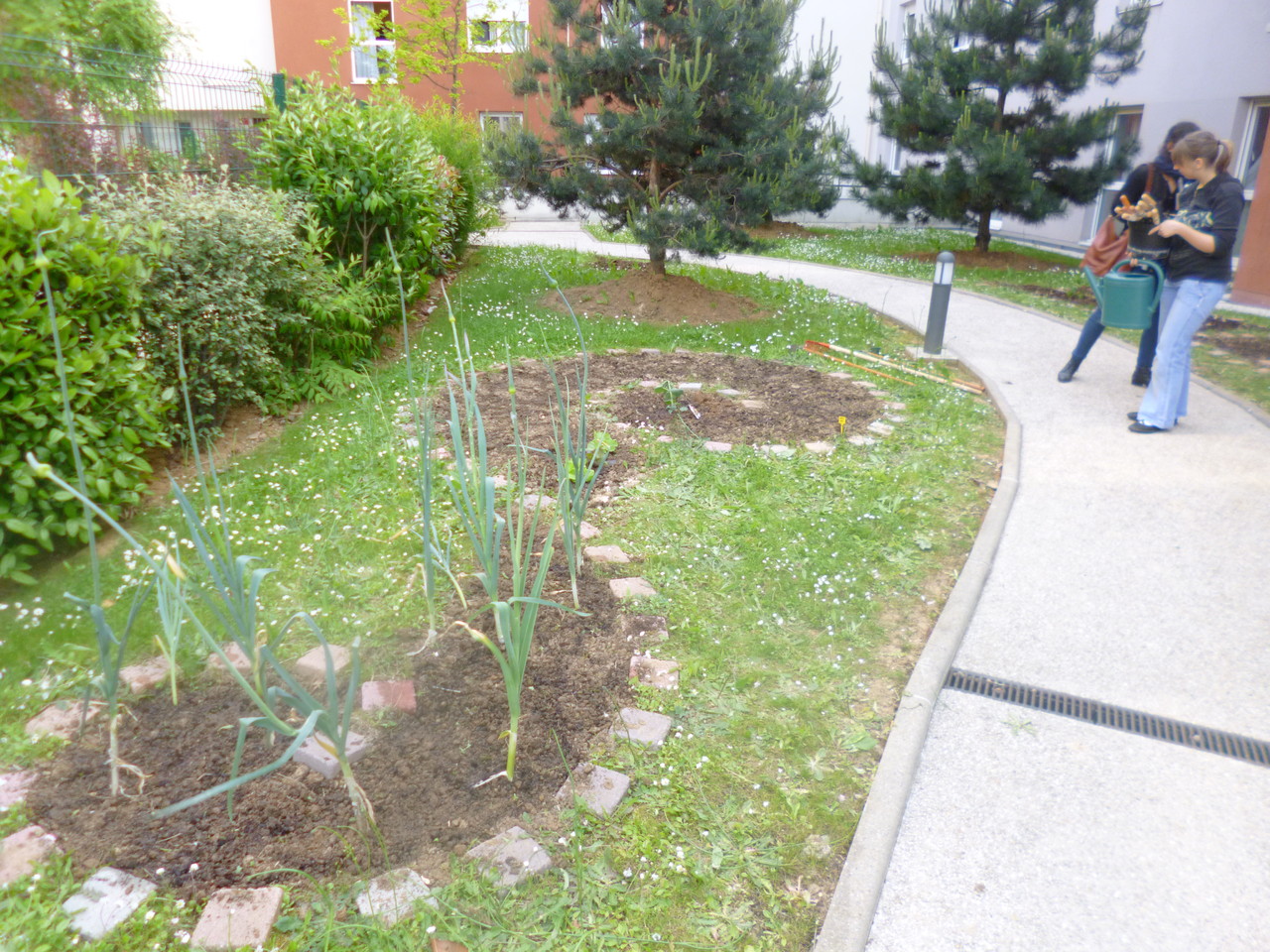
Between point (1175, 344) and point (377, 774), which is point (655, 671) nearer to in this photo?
point (377, 774)

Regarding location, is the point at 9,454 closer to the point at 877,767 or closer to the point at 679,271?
the point at 877,767

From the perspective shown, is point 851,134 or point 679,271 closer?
point 679,271

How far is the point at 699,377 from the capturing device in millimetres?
6953

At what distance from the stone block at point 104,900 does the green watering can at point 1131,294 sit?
648 centimetres

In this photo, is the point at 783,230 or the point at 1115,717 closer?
the point at 1115,717

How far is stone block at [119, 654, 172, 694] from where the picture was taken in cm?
289

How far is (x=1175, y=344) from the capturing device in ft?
18.1

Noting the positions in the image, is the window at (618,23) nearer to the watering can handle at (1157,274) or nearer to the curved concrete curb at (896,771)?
the watering can handle at (1157,274)

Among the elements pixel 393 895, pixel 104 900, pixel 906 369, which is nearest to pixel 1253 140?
pixel 906 369

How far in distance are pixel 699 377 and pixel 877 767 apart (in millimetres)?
4582

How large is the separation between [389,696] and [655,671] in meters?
0.93

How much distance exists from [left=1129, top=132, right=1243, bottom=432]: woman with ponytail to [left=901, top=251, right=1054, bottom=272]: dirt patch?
8409 millimetres

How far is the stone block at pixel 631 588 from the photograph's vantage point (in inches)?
142

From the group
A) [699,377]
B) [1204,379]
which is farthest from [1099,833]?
[1204,379]
